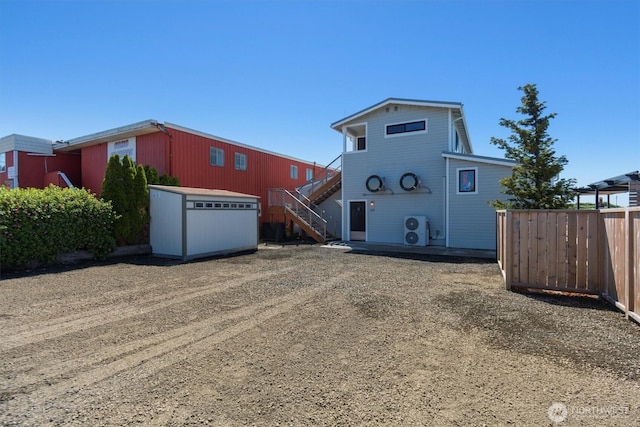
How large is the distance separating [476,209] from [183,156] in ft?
40.3

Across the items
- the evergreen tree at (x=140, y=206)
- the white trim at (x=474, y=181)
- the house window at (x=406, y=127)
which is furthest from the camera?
the house window at (x=406, y=127)

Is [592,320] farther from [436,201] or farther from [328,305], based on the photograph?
[436,201]

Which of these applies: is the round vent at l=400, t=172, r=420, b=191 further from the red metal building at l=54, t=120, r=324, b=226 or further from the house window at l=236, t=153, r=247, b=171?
the house window at l=236, t=153, r=247, b=171

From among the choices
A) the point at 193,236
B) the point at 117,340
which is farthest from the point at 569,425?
the point at 193,236

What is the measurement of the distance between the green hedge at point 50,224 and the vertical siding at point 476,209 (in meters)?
12.1

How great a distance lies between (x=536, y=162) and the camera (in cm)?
806

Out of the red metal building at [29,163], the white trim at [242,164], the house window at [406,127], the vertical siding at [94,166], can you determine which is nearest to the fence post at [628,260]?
the house window at [406,127]

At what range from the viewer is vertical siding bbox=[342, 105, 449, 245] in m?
13.0

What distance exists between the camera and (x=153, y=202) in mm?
11094

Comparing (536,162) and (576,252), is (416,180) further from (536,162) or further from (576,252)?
(576,252)

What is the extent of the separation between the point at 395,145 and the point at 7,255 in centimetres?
1313

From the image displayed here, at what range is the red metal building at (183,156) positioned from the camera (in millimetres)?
13602

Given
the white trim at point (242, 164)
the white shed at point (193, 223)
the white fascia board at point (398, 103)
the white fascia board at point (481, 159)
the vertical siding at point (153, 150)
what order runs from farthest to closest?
the white trim at point (242, 164) < the vertical siding at point (153, 150) < the white fascia board at point (398, 103) < the white fascia board at point (481, 159) < the white shed at point (193, 223)

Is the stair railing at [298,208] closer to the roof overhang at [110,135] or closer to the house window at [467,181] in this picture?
the house window at [467,181]
